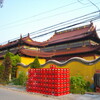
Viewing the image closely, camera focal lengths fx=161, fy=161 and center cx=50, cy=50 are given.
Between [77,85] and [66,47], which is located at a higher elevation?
[66,47]

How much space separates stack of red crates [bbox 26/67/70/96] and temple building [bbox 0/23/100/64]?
8597 millimetres

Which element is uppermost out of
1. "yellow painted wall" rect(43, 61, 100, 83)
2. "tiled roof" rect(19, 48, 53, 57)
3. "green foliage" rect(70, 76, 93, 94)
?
"tiled roof" rect(19, 48, 53, 57)

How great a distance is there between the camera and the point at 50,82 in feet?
39.5

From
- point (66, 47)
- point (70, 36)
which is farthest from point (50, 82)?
point (70, 36)

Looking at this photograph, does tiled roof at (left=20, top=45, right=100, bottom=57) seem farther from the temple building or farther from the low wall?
the low wall

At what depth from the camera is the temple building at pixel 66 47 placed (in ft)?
76.7

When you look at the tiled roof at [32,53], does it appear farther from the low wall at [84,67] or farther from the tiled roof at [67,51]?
the low wall at [84,67]

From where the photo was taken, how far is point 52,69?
12109 mm

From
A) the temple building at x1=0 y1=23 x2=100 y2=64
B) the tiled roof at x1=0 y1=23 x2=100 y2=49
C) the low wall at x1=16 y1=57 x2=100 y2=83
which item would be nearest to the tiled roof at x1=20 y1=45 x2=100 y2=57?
the temple building at x1=0 y1=23 x2=100 y2=64

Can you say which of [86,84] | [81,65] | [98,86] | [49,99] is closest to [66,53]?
[81,65]

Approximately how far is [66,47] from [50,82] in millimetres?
15834

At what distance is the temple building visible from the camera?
76.7ft

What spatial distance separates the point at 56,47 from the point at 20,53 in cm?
688

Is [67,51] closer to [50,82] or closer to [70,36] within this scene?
[70,36]
